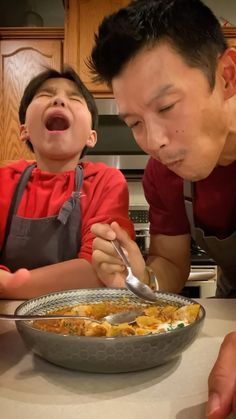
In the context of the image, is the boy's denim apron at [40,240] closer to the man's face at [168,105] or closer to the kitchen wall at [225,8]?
the man's face at [168,105]

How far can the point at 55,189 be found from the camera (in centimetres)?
131

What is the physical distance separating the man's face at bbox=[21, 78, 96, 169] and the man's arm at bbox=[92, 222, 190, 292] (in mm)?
370

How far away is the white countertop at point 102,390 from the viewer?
49cm

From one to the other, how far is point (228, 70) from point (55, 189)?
640mm

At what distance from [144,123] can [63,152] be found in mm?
515

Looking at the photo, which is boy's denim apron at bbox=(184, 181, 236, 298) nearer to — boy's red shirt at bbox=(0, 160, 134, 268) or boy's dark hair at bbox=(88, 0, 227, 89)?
boy's red shirt at bbox=(0, 160, 134, 268)

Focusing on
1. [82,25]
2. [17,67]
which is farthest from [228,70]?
[17,67]

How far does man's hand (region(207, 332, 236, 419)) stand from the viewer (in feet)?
1.44

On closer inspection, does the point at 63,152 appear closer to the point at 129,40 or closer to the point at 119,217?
the point at 119,217

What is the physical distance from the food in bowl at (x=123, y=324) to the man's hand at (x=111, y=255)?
0.13 metres

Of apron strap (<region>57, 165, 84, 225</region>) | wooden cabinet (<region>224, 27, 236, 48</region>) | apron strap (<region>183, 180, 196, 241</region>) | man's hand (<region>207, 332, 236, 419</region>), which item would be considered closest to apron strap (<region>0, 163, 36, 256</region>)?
apron strap (<region>57, 165, 84, 225</region>)

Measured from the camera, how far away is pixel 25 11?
128 inches

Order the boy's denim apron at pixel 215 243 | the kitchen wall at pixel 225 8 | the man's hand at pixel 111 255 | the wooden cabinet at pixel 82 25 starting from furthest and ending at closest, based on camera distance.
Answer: the kitchen wall at pixel 225 8, the wooden cabinet at pixel 82 25, the boy's denim apron at pixel 215 243, the man's hand at pixel 111 255

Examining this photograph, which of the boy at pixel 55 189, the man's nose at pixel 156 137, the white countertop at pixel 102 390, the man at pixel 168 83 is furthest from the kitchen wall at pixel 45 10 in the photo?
the white countertop at pixel 102 390
